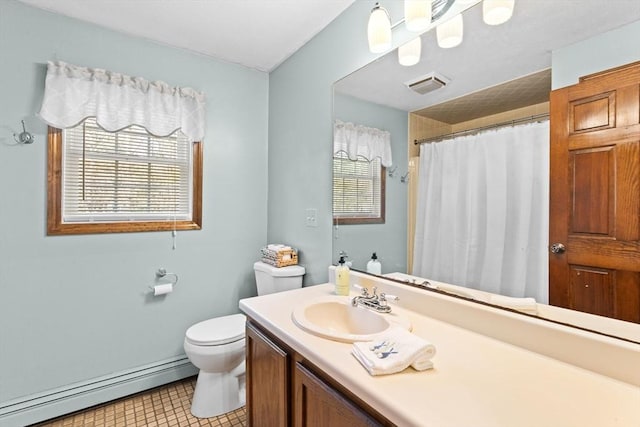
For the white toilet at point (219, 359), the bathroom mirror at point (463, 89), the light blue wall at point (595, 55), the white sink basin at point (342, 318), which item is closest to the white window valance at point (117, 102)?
the bathroom mirror at point (463, 89)

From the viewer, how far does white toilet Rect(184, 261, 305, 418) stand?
1737 millimetres

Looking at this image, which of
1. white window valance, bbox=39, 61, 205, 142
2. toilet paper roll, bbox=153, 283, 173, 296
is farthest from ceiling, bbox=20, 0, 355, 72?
toilet paper roll, bbox=153, 283, 173, 296

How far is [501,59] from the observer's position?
1.08m

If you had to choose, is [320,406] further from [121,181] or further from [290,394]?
[121,181]

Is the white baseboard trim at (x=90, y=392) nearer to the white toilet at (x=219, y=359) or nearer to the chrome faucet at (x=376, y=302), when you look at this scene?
the white toilet at (x=219, y=359)

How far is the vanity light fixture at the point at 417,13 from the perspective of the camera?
47.9 inches

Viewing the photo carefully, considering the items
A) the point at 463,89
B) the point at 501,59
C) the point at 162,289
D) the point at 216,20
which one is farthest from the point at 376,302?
the point at 216,20

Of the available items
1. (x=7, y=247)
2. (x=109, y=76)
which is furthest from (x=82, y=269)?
(x=109, y=76)

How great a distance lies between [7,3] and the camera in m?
1.63

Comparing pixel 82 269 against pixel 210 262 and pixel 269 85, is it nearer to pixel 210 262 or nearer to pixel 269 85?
pixel 210 262

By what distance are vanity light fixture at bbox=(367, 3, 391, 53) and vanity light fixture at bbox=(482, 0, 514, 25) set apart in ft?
Answer: 1.34

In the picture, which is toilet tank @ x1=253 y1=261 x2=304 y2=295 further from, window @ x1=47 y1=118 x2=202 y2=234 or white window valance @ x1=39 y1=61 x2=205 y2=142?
white window valance @ x1=39 y1=61 x2=205 y2=142

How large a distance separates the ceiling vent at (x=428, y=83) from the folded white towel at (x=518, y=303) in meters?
0.87

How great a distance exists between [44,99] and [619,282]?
2608 mm
